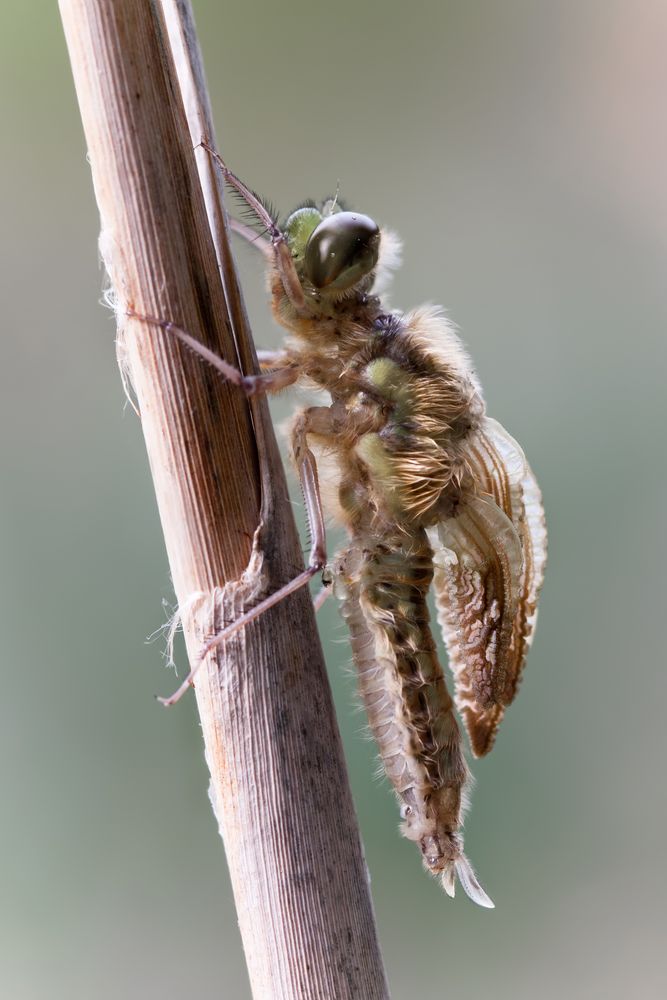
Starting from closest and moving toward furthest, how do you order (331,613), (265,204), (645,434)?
1. (265,204)
2. (331,613)
3. (645,434)

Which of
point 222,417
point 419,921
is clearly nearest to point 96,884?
point 419,921

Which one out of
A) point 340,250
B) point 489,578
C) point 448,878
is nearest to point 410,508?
point 489,578

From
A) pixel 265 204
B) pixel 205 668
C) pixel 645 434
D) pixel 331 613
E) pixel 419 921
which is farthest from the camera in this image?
pixel 645 434

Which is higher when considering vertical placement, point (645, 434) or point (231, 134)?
point (231, 134)

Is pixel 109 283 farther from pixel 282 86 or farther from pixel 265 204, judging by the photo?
pixel 282 86

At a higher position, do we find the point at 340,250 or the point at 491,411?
the point at 491,411

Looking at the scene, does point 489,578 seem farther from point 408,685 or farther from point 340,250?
point 340,250
